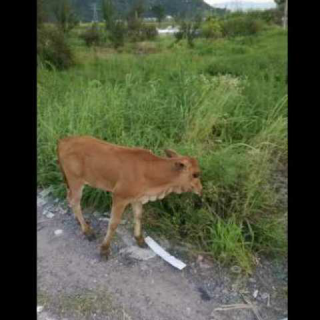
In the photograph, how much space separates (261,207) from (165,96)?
1.37 metres

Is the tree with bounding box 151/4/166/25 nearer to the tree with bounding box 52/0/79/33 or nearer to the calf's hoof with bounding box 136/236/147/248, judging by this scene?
the tree with bounding box 52/0/79/33

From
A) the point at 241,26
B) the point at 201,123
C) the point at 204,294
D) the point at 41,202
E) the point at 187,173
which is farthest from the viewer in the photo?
the point at 241,26

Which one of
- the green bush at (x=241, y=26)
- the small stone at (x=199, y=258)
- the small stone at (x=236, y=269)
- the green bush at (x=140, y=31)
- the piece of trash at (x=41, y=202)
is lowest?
the small stone at (x=236, y=269)

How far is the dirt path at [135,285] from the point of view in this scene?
8.54 ft

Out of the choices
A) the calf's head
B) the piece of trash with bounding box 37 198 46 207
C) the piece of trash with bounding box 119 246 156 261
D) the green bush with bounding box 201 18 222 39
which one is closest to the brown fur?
the calf's head

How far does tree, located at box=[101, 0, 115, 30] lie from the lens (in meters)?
4.78

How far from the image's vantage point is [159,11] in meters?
4.78

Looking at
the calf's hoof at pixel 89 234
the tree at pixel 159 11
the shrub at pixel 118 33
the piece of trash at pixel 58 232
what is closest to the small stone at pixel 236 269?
the calf's hoof at pixel 89 234

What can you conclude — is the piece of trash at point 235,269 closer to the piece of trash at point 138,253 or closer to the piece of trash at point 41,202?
the piece of trash at point 138,253

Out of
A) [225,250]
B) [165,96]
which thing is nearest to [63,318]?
[225,250]

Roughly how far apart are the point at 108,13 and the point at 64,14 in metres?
0.44

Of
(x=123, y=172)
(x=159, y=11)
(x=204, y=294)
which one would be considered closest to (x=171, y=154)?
(x=123, y=172)

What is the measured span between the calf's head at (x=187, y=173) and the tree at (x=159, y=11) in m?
2.29

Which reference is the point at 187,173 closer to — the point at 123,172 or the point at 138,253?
the point at 123,172
